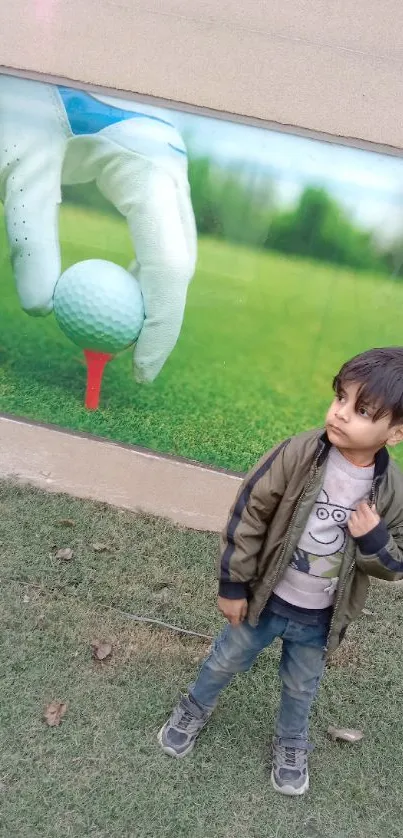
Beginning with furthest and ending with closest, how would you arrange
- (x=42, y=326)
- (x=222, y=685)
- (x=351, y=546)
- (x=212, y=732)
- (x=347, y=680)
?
(x=42, y=326)
(x=347, y=680)
(x=212, y=732)
(x=222, y=685)
(x=351, y=546)

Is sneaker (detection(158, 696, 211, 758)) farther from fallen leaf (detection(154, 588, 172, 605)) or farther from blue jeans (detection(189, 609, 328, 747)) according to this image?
fallen leaf (detection(154, 588, 172, 605))

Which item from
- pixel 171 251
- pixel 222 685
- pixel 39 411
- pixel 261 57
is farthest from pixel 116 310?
pixel 222 685

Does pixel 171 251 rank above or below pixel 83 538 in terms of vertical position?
above

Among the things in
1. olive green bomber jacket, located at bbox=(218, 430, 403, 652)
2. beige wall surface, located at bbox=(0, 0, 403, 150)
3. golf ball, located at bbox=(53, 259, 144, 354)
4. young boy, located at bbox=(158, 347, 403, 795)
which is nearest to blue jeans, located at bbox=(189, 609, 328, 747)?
young boy, located at bbox=(158, 347, 403, 795)

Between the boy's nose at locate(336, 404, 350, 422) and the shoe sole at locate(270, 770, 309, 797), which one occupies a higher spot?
the boy's nose at locate(336, 404, 350, 422)

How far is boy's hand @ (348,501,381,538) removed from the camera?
5.80ft

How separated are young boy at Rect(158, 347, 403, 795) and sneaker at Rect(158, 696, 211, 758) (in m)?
0.32

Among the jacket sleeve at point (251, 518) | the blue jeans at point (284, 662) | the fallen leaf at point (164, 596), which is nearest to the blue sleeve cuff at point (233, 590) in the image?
the jacket sleeve at point (251, 518)

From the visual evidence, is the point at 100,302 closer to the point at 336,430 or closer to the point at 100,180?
the point at 100,180

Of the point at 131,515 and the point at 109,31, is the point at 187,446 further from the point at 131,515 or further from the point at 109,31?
the point at 109,31

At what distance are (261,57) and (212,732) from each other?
2827 millimetres

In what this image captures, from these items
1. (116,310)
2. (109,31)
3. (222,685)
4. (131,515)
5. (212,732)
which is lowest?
(131,515)

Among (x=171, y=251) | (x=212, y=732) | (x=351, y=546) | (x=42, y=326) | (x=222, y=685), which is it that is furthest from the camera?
(x=42, y=326)

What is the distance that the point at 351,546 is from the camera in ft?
6.14
